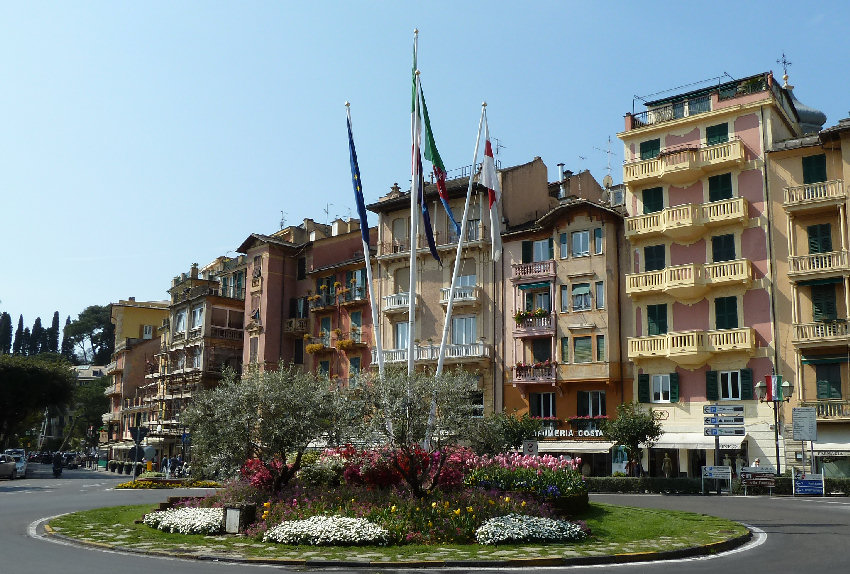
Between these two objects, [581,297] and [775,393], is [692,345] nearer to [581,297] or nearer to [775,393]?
[775,393]

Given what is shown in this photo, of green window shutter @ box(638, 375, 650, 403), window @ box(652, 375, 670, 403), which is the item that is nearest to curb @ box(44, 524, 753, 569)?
window @ box(652, 375, 670, 403)

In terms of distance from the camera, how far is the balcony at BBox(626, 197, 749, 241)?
47188mm

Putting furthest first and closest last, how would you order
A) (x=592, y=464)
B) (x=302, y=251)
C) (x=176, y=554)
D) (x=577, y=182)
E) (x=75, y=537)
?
1. (x=302, y=251)
2. (x=577, y=182)
3. (x=592, y=464)
4. (x=75, y=537)
5. (x=176, y=554)

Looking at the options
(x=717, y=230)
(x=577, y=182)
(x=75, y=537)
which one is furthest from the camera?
(x=577, y=182)

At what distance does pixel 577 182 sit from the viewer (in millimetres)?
62969

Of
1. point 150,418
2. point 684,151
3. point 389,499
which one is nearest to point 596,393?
point 684,151

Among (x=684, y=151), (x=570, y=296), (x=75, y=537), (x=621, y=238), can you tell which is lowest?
(x=75, y=537)

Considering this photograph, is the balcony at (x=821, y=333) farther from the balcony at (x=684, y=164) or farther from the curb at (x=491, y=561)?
the curb at (x=491, y=561)

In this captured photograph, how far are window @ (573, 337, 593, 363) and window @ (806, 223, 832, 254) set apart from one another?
13.7 m

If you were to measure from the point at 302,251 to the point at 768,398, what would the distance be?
41458 mm

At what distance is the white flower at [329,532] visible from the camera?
20.5 meters

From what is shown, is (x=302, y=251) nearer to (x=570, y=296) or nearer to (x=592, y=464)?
(x=570, y=296)

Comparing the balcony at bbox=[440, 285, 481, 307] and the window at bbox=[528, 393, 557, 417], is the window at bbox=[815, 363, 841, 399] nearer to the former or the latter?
the window at bbox=[528, 393, 557, 417]

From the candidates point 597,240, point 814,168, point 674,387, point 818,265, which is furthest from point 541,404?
point 814,168
